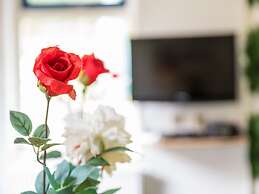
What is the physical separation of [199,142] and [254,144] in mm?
591

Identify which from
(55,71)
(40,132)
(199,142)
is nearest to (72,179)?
(40,132)

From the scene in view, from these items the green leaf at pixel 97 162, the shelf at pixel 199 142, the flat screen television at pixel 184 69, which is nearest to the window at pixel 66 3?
the flat screen television at pixel 184 69

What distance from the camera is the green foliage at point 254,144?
11.6 ft

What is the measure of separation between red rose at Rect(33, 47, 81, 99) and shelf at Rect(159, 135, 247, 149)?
7.85 ft

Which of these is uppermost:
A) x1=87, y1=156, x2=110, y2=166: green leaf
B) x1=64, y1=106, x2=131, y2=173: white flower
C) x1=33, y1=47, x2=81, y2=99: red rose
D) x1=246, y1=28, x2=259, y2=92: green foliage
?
x1=246, y1=28, x2=259, y2=92: green foliage

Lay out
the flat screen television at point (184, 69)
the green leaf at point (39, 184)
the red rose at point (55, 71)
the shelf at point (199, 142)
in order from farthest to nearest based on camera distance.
→ the flat screen television at point (184, 69), the shelf at point (199, 142), the green leaf at point (39, 184), the red rose at point (55, 71)

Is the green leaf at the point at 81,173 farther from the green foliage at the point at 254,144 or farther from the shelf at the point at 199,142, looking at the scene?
the green foliage at the point at 254,144

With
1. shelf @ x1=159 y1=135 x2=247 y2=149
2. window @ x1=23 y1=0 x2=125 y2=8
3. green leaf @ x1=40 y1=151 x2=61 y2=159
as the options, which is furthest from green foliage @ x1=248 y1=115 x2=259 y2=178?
green leaf @ x1=40 y1=151 x2=61 y2=159

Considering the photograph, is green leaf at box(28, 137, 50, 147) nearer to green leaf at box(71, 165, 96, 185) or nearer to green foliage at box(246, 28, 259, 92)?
green leaf at box(71, 165, 96, 185)

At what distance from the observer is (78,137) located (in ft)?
3.40

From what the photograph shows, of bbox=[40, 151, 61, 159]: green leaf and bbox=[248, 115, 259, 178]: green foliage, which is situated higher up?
bbox=[40, 151, 61, 159]: green leaf

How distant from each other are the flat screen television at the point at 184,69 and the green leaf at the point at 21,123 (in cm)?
256

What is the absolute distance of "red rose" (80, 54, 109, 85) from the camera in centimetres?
103

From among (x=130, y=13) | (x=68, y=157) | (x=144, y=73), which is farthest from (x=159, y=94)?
(x=68, y=157)
